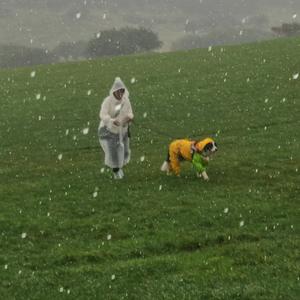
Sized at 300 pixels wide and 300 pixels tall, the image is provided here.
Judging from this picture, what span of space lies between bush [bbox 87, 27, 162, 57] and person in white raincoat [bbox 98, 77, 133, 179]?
232 ft

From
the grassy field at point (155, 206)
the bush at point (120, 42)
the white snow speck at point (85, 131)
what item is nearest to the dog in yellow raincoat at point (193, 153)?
the grassy field at point (155, 206)

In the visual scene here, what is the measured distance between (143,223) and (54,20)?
126m

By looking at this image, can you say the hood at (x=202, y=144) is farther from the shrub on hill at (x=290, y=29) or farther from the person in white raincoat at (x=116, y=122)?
the shrub on hill at (x=290, y=29)

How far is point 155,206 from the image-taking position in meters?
13.9

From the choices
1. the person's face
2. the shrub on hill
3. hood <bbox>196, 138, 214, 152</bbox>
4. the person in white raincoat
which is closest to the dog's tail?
the person in white raincoat

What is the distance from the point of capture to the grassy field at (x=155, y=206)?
1004 cm

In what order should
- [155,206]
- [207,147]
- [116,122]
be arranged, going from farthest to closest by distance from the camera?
[116,122]
[207,147]
[155,206]

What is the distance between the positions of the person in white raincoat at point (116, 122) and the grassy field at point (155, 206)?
0.91 meters

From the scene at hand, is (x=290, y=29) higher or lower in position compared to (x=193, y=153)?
higher

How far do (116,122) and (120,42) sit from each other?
71948 millimetres

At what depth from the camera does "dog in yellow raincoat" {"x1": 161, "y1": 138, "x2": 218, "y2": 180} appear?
1448cm

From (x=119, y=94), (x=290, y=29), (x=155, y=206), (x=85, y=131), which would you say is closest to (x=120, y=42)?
(x=290, y=29)

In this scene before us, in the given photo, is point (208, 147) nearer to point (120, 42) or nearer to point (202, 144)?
point (202, 144)

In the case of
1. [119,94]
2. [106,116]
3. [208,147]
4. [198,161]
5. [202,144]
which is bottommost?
[198,161]
